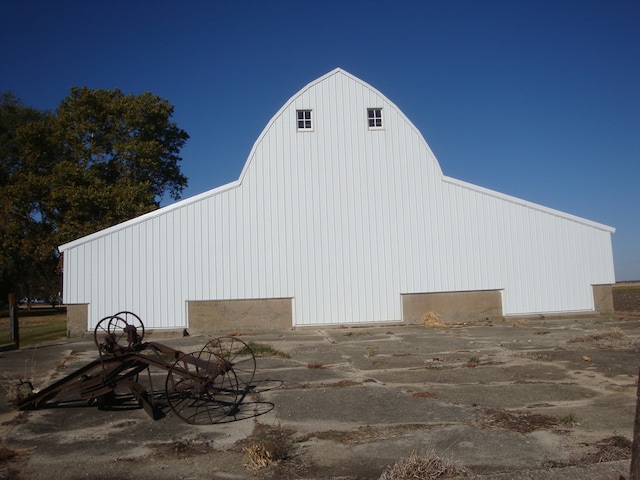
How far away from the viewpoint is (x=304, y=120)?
2197 cm

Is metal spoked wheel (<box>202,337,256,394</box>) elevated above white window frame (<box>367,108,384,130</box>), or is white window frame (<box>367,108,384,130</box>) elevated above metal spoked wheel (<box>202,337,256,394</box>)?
white window frame (<box>367,108,384,130</box>)

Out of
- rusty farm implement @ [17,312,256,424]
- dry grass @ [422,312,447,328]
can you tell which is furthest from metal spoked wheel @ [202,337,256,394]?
dry grass @ [422,312,447,328]

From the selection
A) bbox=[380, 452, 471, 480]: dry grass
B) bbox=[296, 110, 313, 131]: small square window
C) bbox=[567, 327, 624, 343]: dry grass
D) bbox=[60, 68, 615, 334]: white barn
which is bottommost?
bbox=[380, 452, 471, 480]: dry grass

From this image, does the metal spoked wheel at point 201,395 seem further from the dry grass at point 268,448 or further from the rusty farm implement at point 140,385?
the dry grass at point 268,448

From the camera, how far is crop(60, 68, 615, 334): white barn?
64.8 feet

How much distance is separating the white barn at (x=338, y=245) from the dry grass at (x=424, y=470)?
15.3m

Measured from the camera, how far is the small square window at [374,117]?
22250mm

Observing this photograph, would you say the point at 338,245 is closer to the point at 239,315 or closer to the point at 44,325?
the point at 239,315

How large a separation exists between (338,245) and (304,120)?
5537 mm

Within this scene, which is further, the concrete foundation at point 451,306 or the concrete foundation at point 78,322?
the concrete foundation at point 451,306

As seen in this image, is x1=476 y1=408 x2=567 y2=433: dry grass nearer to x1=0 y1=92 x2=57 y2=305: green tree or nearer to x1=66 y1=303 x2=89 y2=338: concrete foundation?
x1=66 y1=303 x2=89 y2=338: concrete foundation

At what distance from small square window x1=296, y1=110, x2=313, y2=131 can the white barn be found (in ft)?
0.14

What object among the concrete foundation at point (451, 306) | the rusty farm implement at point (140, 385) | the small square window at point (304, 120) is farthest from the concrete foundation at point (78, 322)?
the concrete foundation at point (451, 306)

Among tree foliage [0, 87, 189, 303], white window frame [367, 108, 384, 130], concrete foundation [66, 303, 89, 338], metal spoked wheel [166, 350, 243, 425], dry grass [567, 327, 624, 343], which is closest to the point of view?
metal spoked wheel [166, 350, 243, 425]
